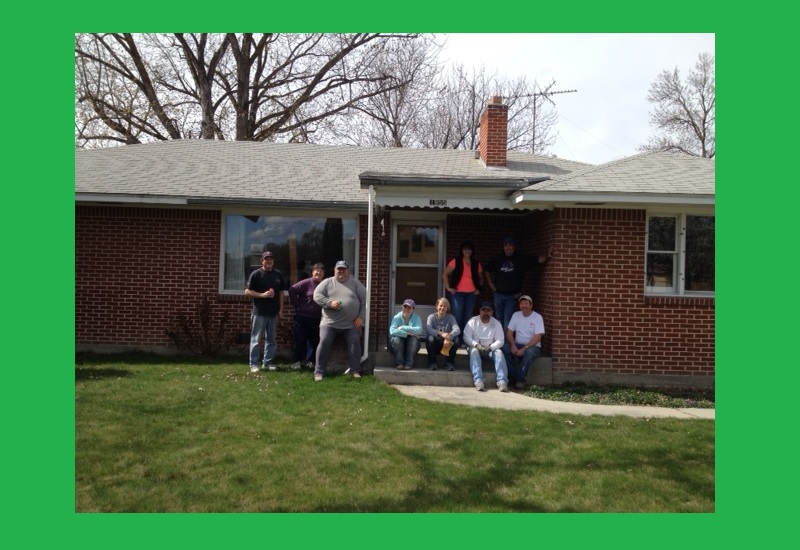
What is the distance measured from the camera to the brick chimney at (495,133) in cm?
1302

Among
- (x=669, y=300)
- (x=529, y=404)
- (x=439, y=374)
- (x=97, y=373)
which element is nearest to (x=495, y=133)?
(x=669, y=300)

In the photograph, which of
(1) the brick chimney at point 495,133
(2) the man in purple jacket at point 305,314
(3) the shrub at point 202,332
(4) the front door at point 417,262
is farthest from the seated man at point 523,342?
(3) the shrub at point 202,332

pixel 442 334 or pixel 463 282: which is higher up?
pixel 463 282

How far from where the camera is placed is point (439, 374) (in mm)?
9453

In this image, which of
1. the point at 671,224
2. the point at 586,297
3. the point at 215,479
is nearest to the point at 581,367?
the point at 586,297

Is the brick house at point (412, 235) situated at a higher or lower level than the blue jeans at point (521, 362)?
higher

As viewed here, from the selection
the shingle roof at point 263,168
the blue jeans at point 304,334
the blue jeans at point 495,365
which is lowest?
the blue jeans at point 495,365

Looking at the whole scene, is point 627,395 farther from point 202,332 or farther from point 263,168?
point 263,168

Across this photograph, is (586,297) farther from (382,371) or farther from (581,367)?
(382,371)

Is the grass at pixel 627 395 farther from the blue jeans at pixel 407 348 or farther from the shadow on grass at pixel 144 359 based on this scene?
the shadow on grass at pixel 144 359

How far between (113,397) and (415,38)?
895 inches

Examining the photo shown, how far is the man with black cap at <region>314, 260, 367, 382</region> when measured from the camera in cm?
953

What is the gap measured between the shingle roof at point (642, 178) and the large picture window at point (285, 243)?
3.85m

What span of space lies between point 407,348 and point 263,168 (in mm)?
5536
